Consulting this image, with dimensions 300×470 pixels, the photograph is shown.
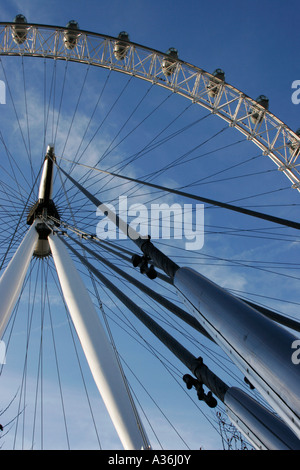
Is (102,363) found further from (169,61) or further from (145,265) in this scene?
(169,61)

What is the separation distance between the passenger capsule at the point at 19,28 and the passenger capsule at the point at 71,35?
2.12 m

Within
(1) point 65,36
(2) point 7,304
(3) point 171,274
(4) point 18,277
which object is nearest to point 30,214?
(4) point 18,277

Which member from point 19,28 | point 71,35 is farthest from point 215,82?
point 19,28

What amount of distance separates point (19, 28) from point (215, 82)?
1084cm

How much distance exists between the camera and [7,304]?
351 inches

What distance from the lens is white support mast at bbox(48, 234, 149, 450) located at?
5773 mm

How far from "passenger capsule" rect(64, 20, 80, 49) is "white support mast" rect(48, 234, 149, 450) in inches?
589

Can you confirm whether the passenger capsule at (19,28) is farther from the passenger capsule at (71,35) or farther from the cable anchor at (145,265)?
the cable anchor at (145,265)

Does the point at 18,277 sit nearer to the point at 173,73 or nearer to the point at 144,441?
the point at 144,441

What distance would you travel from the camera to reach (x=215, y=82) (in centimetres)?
2066

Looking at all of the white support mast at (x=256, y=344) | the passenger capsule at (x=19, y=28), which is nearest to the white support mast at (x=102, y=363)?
the white support mast at (x=256, y=344)

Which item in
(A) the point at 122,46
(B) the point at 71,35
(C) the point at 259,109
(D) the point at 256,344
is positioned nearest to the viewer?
(D) the point at 256,344

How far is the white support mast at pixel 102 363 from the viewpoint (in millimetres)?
5773
